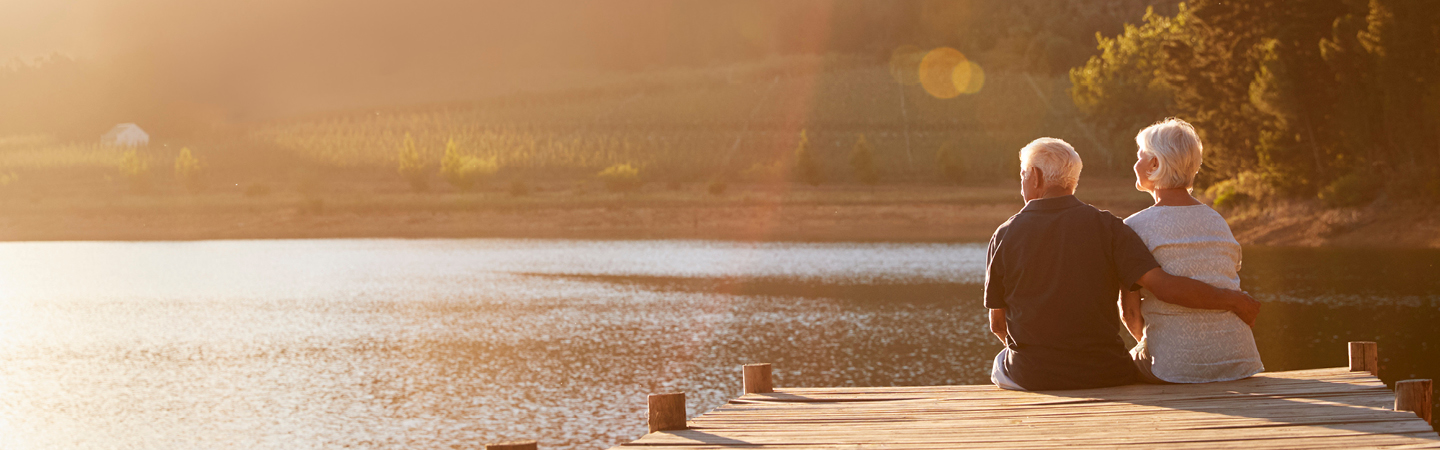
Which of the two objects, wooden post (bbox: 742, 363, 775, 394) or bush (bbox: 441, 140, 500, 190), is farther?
bush (bbox: 441, 140, 500, 190)

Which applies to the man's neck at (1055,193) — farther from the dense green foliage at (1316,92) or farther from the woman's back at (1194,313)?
the dense green foliage at (1316,92)

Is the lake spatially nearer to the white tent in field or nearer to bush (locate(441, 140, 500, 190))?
bush (locate(441, 140, 500, 190))

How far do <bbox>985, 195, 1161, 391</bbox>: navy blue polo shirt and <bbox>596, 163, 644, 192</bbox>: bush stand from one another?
246 feet

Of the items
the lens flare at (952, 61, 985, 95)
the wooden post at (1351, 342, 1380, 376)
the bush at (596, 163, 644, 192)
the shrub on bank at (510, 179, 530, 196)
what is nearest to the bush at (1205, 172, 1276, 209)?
the bush at (596, 163, 644, 192)

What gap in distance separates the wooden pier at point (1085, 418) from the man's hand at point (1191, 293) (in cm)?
45

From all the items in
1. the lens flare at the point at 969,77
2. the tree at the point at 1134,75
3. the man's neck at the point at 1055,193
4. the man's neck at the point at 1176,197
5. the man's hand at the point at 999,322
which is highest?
the lens flare at the point at 969,77

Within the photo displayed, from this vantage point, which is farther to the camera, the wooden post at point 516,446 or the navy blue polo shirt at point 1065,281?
the navy blue polo shirt at point 1065,281

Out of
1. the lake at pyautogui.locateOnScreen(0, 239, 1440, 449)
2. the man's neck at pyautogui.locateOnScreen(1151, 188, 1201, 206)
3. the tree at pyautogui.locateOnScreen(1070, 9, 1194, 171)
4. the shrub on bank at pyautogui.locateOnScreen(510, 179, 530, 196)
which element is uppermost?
the tree at pyautogui.locateOnScreen(1070, 9, 1194, 171)

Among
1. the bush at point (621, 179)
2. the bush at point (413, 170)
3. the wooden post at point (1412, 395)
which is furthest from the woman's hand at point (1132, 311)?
the bush at point (413, 170)

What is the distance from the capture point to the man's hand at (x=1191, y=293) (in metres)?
5.35

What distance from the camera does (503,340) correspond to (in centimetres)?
2288

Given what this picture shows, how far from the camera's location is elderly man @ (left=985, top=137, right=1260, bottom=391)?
5.43m

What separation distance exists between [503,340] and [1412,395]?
19073 mm

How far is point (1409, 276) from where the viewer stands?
29.0 metres
